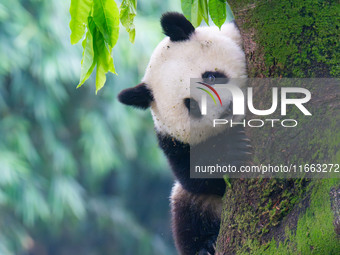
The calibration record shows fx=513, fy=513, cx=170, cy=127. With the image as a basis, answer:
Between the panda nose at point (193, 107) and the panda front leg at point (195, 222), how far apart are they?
0.54 meters

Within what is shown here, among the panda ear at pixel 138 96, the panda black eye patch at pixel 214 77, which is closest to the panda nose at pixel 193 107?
the panda black eye patch at pixel 214 77

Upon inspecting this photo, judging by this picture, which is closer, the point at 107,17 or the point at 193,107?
the point at 107,17

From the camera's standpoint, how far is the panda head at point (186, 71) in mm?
→ 2799

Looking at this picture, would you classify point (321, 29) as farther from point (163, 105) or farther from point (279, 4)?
→ point (163, 105)

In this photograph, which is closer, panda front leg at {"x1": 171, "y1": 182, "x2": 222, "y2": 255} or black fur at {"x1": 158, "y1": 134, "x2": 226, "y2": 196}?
black fur at {"x1": 158, "y1": 134, "x2": 226, "y2": 196}

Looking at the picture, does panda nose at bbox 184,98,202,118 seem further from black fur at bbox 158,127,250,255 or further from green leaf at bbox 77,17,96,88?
green leaf at bbox 77,17,96,88

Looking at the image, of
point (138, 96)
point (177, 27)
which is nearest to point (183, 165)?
point (138, 96)

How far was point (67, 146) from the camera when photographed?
41.1 feet

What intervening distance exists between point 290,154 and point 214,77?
1.02 meters

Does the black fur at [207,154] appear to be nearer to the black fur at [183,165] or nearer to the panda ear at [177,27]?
the black fur at [183,165]

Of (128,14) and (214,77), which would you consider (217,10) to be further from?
(214,77)

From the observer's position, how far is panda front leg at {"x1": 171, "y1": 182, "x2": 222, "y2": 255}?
10.5ft

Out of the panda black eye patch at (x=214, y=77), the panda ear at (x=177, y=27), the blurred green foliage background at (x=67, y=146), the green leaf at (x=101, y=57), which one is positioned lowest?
the blurred green foliage background at (x=67, y=146)

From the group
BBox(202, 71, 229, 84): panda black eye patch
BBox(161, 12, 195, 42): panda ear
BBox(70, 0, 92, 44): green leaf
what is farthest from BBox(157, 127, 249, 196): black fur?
BBox(70, 0, 92, 44): green leaf
